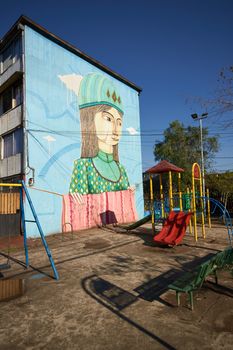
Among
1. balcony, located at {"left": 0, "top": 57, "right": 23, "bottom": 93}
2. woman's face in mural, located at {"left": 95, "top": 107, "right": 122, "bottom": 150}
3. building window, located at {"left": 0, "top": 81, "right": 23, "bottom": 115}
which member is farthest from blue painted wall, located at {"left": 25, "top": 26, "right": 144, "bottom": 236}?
woman's face in mural, located at {"left": 95, "top": 107, "right": 122, "bottom": 150}

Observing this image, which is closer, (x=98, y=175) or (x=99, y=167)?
(x=98, y=175)

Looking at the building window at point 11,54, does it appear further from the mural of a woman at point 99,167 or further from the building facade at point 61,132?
the mural of a woman at point 99,167

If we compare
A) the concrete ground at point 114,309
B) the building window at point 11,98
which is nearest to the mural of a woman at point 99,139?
the building window at point 11,98

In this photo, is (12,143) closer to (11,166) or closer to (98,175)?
(11,166)

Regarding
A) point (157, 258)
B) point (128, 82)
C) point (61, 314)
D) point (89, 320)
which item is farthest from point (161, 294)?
point (128, 82)

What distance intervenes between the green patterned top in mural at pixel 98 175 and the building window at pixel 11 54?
6748mm

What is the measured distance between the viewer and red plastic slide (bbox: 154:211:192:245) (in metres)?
9.41

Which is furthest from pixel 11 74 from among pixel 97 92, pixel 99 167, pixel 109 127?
pixel 99 167

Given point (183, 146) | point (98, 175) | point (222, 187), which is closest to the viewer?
point (98, 175)

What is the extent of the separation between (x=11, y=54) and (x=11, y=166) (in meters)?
6.50

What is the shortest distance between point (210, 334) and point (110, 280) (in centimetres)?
279

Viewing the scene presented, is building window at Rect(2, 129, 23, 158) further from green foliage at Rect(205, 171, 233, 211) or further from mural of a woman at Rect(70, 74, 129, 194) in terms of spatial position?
green foliage at Rect(205, 171, 233, 211)

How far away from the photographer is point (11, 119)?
1409 cm

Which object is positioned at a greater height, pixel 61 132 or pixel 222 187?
pixel 61 132
